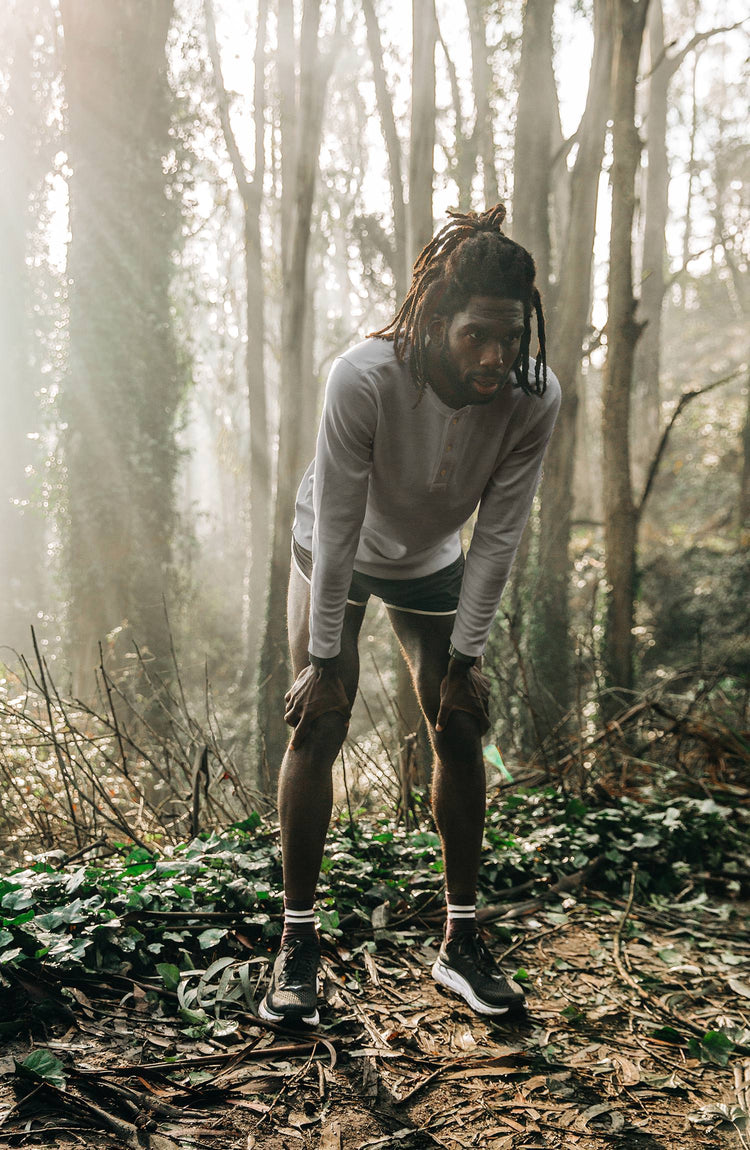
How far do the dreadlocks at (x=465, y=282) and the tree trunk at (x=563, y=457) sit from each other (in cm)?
493

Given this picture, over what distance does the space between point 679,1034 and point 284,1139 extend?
4.07ft

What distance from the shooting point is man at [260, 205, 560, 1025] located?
2297mm

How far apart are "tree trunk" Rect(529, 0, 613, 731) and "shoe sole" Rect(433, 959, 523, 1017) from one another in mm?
4635

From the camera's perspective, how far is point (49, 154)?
17484mm

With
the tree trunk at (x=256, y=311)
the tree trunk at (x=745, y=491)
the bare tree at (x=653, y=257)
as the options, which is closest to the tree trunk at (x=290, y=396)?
the tree trunk at (x=745, y=491)

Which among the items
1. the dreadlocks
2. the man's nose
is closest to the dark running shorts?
the dreadlocks

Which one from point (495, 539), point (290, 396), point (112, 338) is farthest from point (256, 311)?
point (495, 539)

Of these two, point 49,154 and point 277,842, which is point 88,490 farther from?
point 49,154

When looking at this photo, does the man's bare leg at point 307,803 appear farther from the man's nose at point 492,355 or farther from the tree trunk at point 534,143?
the tree trunk at point 534,143

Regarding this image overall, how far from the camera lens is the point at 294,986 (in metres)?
2.36

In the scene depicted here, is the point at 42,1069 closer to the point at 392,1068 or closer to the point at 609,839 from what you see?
the point at 392,1068

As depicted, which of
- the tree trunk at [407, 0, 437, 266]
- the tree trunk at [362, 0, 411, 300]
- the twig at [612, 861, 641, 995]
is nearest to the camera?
the twig at [612, 861, 641, 995]

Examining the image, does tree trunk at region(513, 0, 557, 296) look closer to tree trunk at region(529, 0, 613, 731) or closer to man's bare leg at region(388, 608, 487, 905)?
tree trunk at region(529, 0, 613, 731)

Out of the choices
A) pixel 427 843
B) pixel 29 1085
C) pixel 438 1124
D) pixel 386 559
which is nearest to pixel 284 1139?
pixel 438 1124
